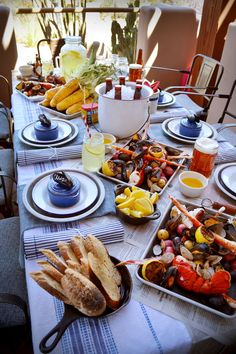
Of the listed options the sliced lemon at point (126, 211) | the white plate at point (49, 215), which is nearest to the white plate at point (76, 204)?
the white plate at point (49, 215)

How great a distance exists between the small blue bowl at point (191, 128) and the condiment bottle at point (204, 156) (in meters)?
0.25

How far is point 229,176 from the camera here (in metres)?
1.09

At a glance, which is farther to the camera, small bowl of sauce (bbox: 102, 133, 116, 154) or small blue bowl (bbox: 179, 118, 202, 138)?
small blue bowl (bbox: 179, 118, 202, 138)

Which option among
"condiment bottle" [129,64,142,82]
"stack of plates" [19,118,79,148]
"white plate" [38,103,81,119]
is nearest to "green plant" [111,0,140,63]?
"condiment bottle" [129,64,142,82]

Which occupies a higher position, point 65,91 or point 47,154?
point 65,91

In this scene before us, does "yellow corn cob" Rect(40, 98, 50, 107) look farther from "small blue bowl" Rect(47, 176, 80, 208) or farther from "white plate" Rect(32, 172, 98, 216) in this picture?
"small blue bowl" Rect(47, 176, 80, 208)

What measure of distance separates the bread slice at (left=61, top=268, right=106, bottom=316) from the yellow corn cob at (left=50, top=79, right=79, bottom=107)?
1.18 meters

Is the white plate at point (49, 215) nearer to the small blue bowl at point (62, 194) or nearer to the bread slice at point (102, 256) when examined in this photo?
the small blue bowl at point (62, 194)

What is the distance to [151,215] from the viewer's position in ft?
2.79

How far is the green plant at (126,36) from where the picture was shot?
3.28 metres

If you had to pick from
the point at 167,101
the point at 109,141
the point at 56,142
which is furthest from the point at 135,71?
the point at 56,142

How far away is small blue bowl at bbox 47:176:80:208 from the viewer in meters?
0.88

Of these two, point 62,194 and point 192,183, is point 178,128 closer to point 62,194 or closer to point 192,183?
point 192,183

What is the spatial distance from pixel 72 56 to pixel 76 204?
1.23 m
